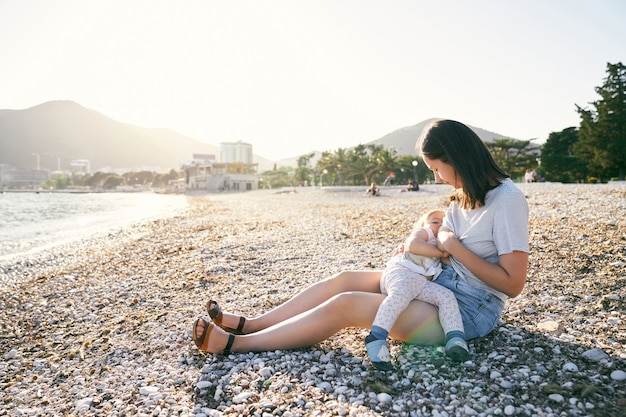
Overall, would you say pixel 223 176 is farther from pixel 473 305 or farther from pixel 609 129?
pixel 473 305

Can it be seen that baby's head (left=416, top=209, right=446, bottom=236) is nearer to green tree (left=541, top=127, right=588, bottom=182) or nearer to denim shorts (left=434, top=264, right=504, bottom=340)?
denim shorts (left=434, top=264, right=504, bottom=340)

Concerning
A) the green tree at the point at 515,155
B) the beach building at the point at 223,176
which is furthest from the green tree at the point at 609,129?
the beach building at the point at 223,176

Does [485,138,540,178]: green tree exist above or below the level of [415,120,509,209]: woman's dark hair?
above

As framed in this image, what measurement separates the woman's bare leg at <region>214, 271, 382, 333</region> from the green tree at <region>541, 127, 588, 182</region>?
45222 mm

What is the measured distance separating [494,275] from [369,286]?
2.99 ft

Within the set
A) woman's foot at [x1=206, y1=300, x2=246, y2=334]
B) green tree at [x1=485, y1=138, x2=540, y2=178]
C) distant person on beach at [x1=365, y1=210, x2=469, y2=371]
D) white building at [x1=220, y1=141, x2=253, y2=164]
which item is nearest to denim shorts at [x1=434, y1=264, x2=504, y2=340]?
distant person on beach at [x1=365, y1=210, x2=469, y2=371]

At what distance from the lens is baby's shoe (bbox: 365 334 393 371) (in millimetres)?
2412

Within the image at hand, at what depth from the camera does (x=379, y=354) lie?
241cm

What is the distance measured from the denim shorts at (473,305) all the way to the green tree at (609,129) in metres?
37.8

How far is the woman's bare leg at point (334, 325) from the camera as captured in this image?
8.63 feet

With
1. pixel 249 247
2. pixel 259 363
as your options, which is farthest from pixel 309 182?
pixel 259 363

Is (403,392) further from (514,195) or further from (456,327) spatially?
(514,195)

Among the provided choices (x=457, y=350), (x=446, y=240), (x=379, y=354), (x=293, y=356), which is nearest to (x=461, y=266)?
(x=446, y=240)

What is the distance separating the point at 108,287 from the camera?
595 cm
